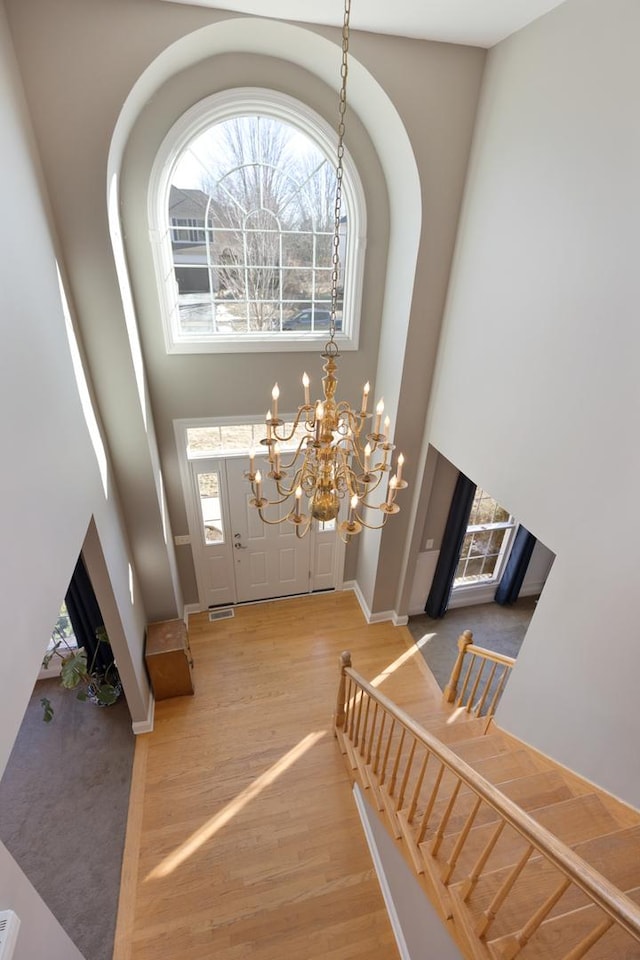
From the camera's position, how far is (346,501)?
5070 mm

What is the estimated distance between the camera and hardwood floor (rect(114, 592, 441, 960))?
289cm

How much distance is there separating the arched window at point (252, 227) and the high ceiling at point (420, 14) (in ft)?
2.54

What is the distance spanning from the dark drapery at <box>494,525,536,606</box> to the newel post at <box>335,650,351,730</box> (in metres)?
2.68

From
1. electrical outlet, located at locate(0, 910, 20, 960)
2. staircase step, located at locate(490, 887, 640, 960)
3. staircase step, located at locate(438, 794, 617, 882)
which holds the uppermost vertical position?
electrical outlet, located at locate(0, 910, 20, 960)

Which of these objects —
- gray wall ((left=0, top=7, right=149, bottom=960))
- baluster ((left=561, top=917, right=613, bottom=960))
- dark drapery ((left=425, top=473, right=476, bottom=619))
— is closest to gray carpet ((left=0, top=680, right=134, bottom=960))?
gray wall ((left=0, top=7, right=149, bottom=960))

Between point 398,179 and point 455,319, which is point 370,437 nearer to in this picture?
point 455,319

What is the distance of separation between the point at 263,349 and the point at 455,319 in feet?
5.46

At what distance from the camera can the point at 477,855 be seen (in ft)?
7.38

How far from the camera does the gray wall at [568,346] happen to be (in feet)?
7.35

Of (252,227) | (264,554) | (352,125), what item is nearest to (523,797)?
(264,554)

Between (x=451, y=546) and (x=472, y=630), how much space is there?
116cm

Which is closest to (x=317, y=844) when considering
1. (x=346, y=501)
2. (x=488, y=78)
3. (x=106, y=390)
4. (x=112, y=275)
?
(x=346, y=501)

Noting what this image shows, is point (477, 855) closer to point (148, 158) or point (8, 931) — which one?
point (8, 931)

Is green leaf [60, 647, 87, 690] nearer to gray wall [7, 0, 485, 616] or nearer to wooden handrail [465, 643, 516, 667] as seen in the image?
gray wall [7, 0, 485, 616]
